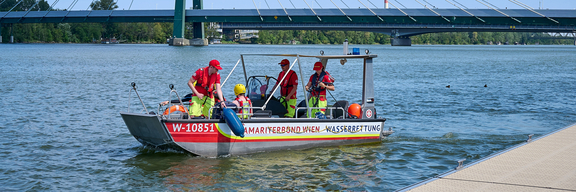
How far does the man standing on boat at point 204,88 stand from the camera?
968cm

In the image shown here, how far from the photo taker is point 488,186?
7.13 m

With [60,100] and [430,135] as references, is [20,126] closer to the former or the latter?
[60,100]

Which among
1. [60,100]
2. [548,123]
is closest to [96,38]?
[60,100]

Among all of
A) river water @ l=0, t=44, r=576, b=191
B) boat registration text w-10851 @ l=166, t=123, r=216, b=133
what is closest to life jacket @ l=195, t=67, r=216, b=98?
boat registration text w-10851 @ l=166, t=123, r=216, b=133

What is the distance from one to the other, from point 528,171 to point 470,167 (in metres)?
0.77

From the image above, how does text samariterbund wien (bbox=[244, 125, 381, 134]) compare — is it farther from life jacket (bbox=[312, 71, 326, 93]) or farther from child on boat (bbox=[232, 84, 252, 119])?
life jacket (bbox=[312, 71, 326, 93])

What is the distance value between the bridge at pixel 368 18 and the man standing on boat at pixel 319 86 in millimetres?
75068

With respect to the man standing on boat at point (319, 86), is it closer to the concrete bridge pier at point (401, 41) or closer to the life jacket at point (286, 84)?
the life jacket at point (286, 84)

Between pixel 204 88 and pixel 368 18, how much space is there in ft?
268

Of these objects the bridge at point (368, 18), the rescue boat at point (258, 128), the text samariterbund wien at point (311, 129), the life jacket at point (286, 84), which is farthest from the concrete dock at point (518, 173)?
the bridge at point (368, 18)

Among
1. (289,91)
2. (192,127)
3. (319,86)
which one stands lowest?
(192,127)

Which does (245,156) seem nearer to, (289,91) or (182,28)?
(289,91)

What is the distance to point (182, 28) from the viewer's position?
330 ft

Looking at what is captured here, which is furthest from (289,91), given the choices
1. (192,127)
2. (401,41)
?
(401,41)
